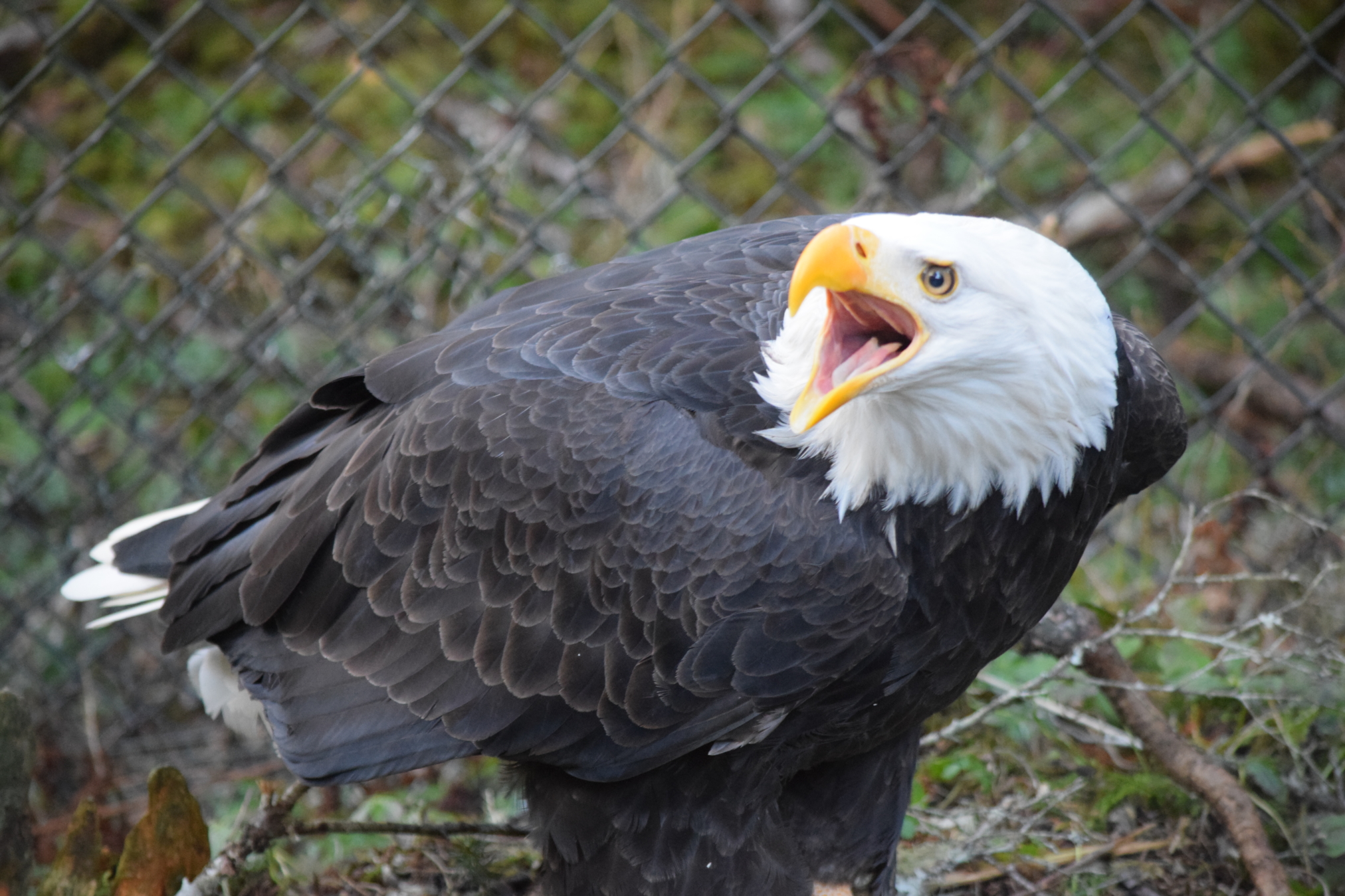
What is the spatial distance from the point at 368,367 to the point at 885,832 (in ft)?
4.93

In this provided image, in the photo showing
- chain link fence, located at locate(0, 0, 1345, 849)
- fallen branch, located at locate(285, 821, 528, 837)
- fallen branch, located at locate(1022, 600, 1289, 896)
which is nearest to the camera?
fallen branch, located at locate(1022, 600, 1289, 896)

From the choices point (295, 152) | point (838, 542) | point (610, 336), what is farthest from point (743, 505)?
point (295, 152)

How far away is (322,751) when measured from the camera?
102 inches

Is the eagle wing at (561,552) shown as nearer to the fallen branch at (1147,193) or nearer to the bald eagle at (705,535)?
the bald eagle at (705,535)

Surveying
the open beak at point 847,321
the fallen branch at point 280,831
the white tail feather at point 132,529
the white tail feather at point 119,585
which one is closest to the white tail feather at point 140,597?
the white tail feather at point 119,585

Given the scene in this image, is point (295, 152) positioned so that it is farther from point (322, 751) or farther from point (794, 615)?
point (794, 615)

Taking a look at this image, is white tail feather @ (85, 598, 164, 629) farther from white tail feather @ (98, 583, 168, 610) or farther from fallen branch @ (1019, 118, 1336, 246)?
fallen branch @ (1019, 118, 1336, 246)

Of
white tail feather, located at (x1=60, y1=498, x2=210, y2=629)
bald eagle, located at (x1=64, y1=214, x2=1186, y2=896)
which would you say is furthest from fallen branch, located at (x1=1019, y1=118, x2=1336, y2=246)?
white tail feather, located at (x1=60, y1=498, x2=210, y2=629)

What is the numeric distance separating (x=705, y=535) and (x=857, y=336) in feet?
1.40

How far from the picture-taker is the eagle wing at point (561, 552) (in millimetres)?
2207

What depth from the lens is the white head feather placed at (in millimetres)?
1986

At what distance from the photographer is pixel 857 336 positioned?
2125mm

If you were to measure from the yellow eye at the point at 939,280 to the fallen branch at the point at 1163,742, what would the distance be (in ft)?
4.00

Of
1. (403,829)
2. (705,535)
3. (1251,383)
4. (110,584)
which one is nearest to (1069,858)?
(705,535)
